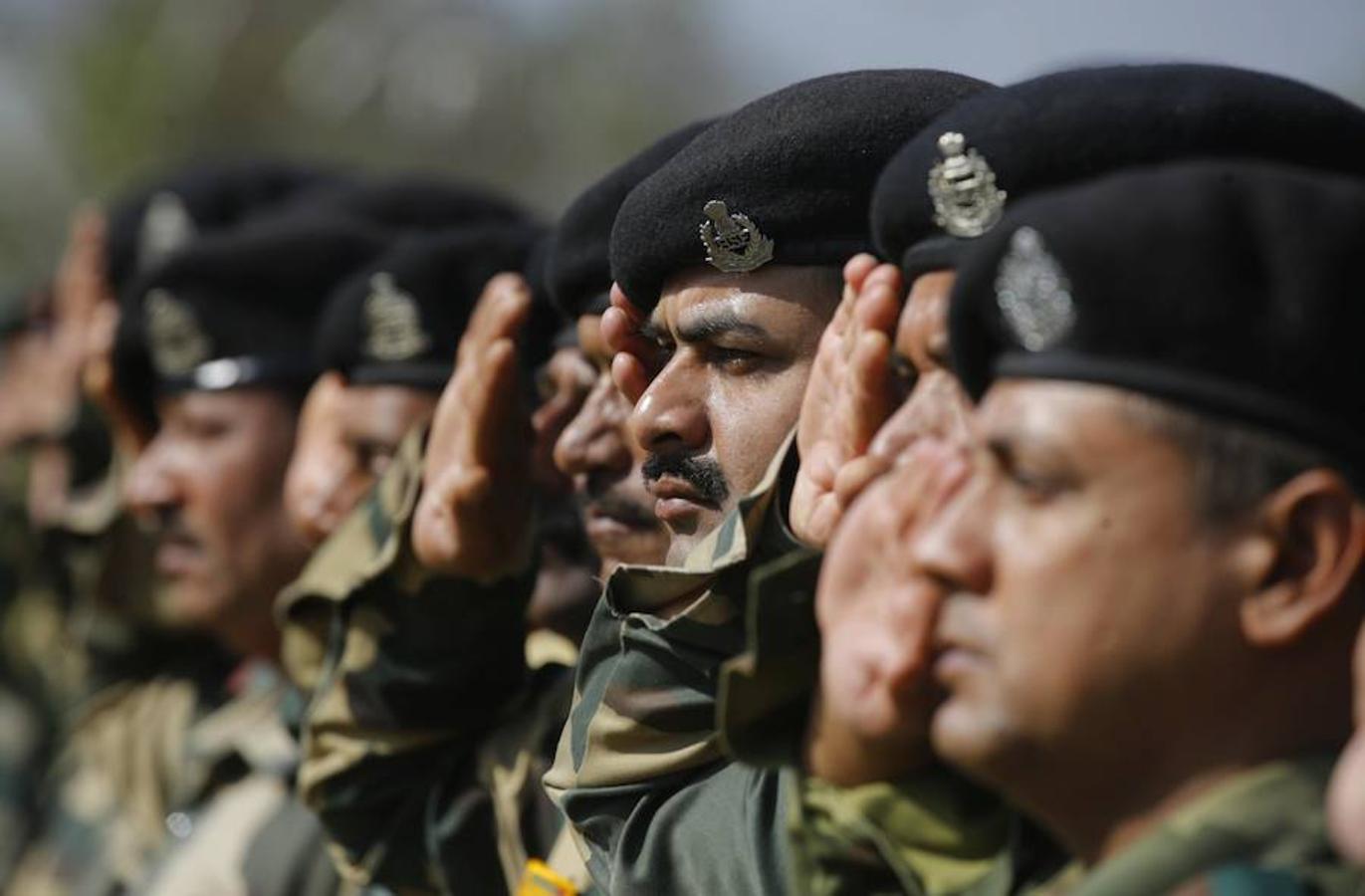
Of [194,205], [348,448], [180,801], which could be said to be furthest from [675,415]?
[194,205]

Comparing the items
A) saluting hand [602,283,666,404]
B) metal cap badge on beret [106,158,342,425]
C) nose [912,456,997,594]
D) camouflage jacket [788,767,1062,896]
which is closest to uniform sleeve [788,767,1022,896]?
camouflage jacket [788,767,1062,896]

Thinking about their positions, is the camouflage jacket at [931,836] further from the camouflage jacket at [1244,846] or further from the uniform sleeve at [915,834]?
the camouflage jacket at [1244,846]

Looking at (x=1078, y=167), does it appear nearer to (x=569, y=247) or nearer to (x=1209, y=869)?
(x=1209, y=869)

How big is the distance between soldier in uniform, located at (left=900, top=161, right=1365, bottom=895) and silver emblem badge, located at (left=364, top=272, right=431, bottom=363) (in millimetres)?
2930

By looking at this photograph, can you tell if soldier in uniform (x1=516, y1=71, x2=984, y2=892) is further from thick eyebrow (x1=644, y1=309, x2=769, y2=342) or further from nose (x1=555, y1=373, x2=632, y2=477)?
nose (x1=555, y1=373, x2=632, y2=477)

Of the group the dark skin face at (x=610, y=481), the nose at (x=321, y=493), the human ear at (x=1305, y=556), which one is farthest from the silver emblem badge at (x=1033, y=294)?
the nose at (x=321, y=493)

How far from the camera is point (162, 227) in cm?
772

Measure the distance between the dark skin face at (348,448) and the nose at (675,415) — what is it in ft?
5.23

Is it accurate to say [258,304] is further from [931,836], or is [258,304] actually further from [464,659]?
[931,836]

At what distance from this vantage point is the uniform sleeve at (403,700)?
4566 mm

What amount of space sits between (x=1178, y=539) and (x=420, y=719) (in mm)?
2569

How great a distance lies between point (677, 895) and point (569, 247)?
1513 millimetres

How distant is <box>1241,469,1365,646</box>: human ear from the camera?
7.73 feet

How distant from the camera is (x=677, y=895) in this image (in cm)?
334
